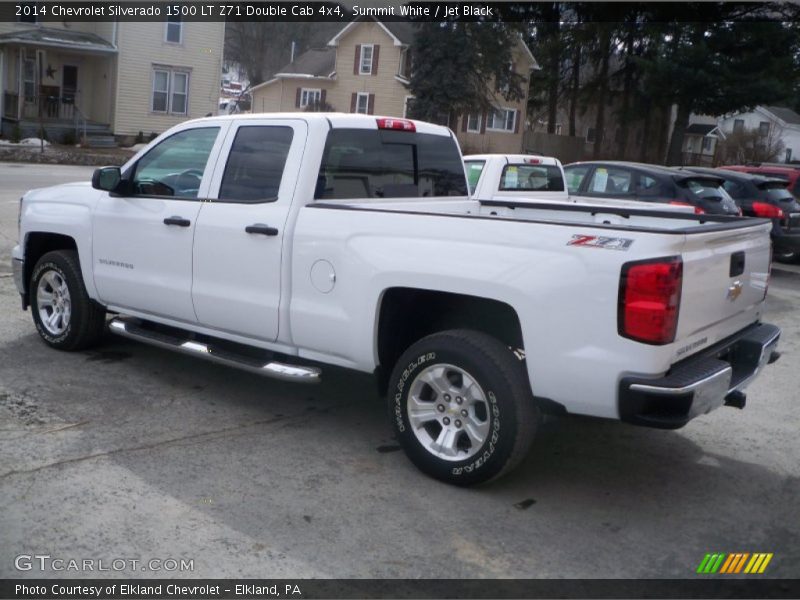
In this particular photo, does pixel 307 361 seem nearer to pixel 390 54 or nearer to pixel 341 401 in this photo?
pixel 341 401

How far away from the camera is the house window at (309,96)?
5347 cm

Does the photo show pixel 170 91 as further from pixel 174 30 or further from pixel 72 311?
pixel 72 311

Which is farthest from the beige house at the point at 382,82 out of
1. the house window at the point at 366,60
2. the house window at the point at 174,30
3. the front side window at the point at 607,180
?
the front side window at the point at 607,180

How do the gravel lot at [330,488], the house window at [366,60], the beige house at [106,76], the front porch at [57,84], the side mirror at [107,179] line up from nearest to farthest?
1. the gravel lot at [330,488]
2. the side mirror at [107,179]
3. the front porch at [57,84]
4. the beige house at [106,76]
5. the house window at [366,60]

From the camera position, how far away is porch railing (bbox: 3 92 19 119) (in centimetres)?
3638

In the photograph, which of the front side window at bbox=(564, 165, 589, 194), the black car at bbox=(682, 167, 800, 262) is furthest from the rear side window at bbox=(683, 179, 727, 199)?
the front side window at bbox=(564, 165, 589, 194)

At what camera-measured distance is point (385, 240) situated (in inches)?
203

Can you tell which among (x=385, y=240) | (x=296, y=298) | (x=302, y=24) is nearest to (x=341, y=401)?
(x=296, y=298)

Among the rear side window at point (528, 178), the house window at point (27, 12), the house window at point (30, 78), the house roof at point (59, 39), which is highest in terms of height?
the house window at point (27, 12)

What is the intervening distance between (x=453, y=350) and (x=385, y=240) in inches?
29.3

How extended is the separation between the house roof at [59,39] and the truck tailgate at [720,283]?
34.1 meters

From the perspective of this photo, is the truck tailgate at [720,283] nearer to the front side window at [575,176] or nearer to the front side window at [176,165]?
the front side window at [176,165]

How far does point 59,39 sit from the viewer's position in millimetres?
35719

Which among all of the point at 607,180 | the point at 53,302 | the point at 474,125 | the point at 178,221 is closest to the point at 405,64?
the point at 474,125
